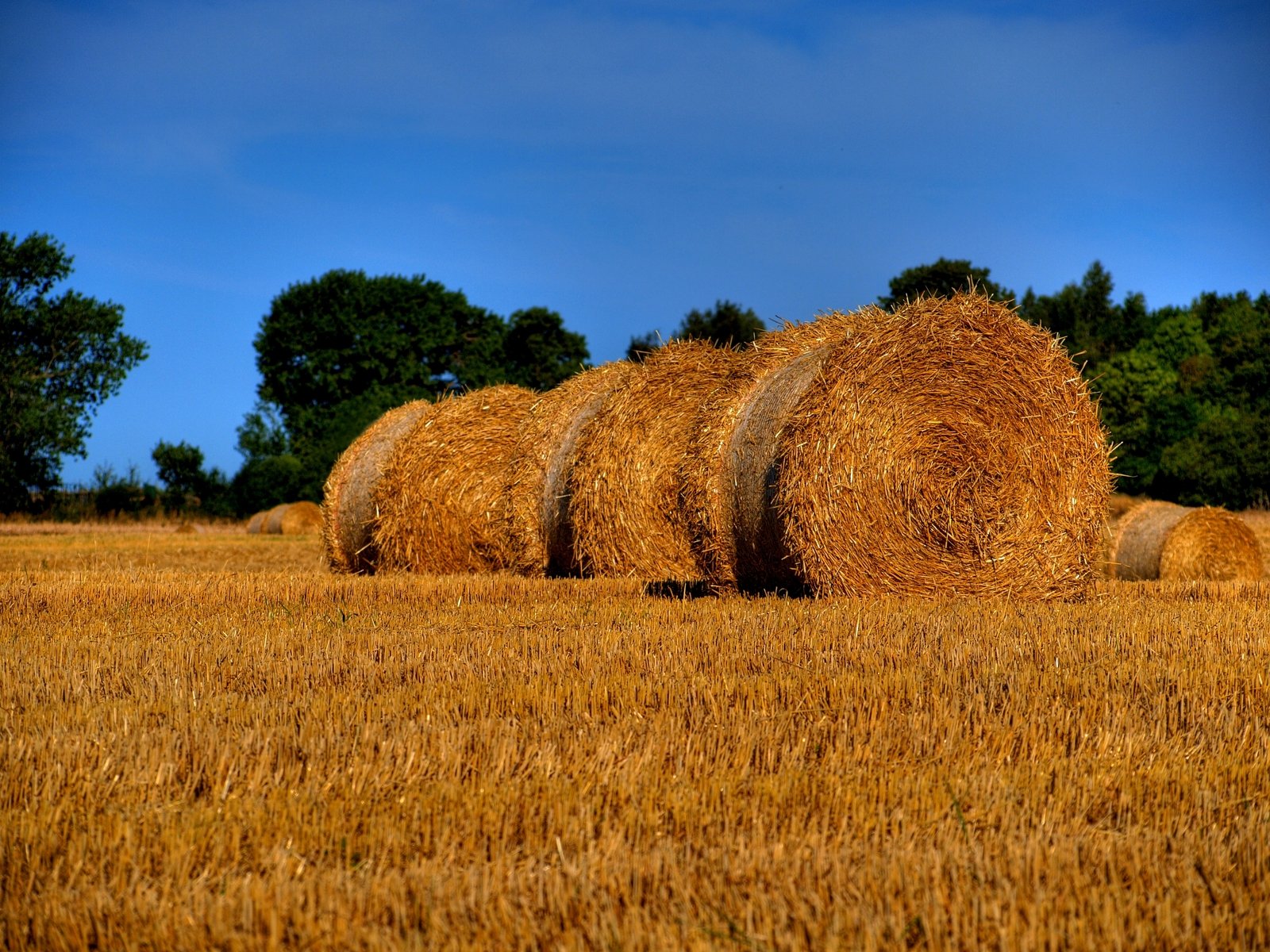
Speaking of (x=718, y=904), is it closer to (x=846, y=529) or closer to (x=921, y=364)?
(x=846, y=529)

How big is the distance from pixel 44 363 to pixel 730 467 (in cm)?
3327

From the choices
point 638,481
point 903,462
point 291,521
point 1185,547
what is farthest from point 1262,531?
point 291,521

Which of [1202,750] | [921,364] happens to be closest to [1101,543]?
[921,364]

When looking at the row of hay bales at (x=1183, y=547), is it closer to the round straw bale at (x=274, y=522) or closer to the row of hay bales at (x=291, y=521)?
the row of hay bales at (x=291, y=521)

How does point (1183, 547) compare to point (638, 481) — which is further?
point (1183, 547)

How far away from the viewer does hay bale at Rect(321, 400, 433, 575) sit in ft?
47.7

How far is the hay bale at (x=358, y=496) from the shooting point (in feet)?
47.7

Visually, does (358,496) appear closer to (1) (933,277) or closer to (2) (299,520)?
(2) (299,520)

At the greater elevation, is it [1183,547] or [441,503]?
[441,503]

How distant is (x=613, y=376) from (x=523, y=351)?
1261 inches

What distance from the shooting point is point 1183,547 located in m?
15.1

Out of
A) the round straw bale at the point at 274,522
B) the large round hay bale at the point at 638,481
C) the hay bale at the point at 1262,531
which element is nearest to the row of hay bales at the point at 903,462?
the large round hay bale at the point at 638,481

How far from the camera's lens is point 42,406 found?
34875mm

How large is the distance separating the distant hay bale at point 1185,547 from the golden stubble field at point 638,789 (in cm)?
872
